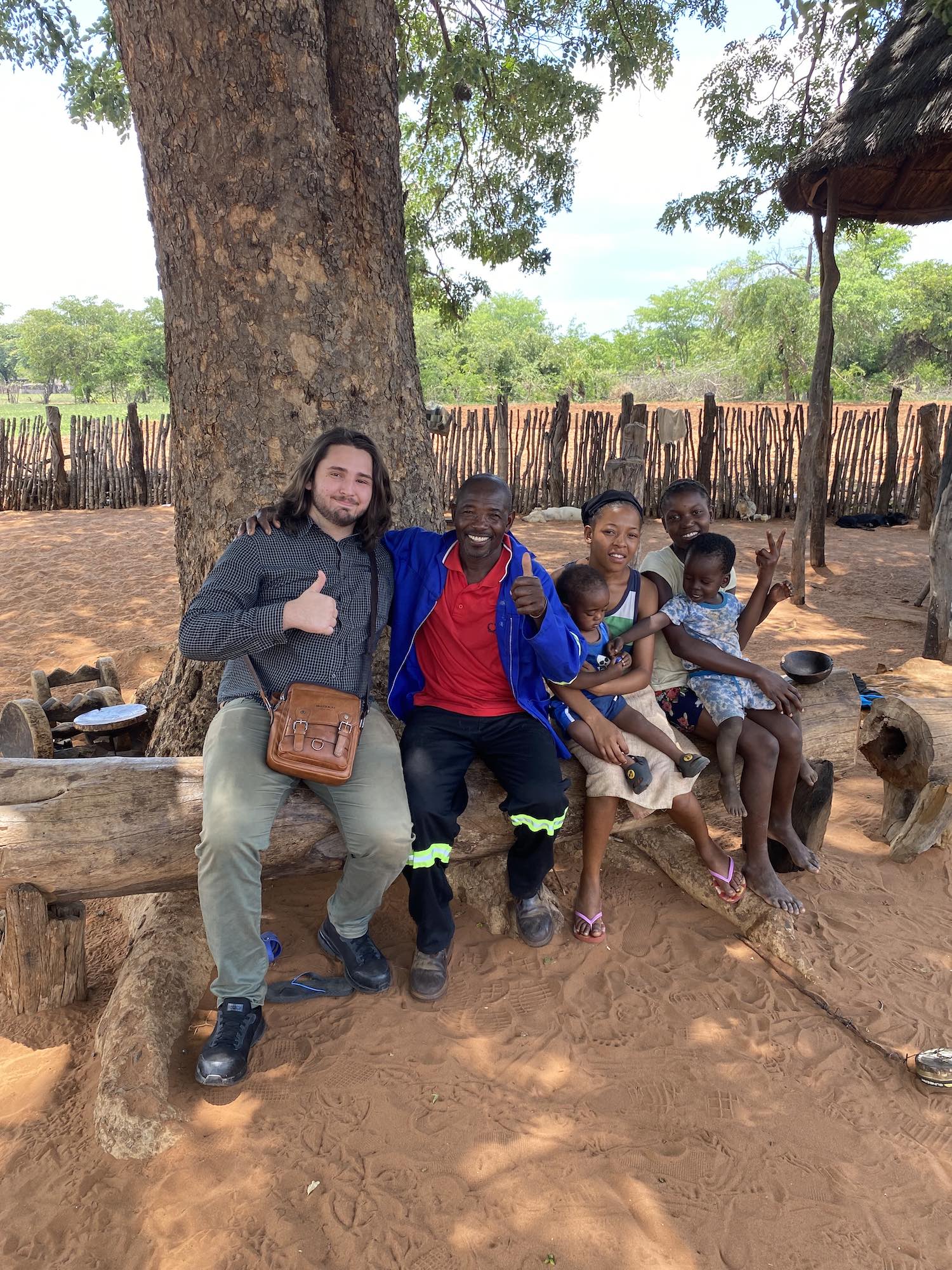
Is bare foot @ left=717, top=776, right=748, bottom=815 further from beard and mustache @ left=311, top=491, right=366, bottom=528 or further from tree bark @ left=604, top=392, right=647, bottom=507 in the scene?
beard and mustache @ left=311, top=491, right=366, bottom=528

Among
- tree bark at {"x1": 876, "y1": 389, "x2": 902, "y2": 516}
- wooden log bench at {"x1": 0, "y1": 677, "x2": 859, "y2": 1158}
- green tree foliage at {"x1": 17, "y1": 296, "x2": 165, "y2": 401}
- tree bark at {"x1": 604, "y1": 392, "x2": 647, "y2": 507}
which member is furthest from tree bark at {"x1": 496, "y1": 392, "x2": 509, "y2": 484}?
green tree foliage at {"x1": 17, "y1": 296, "x2": 165, "y2": 401}

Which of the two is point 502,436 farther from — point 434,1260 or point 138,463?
point 434,1260

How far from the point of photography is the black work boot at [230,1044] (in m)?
Result: 2.26

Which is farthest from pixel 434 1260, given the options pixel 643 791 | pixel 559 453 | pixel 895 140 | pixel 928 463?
pixel 559 453

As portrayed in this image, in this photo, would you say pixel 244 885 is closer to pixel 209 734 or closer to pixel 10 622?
pixel 209 734

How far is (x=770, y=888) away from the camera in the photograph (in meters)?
3.02

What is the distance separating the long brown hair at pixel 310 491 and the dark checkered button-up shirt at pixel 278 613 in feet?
0.14

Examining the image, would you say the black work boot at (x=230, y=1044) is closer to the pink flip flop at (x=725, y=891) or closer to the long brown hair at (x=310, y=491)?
the long brown hair at (x=310, y=491)

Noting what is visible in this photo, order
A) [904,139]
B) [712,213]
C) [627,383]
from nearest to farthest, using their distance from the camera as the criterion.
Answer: [904,139] < [712,213] < [627,383]

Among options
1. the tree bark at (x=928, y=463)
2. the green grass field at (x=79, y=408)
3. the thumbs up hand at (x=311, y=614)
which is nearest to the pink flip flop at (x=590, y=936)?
the thumbs up hand at (x=311, y=614)

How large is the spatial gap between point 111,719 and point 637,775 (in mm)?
2444

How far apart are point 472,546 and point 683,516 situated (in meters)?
0.95

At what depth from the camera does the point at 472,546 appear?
108 inches

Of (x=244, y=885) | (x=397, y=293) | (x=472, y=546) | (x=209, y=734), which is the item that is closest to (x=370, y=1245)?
(x=244, y=885)
